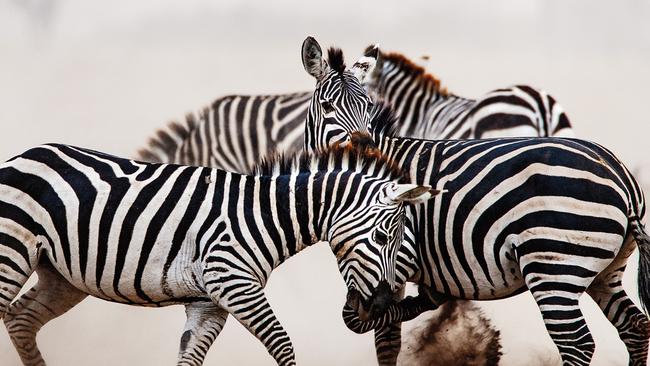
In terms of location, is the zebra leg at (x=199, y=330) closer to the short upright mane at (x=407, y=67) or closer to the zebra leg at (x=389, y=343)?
the zebra leg at (x=389, y=343)

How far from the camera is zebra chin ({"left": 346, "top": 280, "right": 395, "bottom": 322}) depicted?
6605 millimetres

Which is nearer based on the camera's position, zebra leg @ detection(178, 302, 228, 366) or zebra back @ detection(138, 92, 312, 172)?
zebra leg @ detection(178, 302, 228, 366)

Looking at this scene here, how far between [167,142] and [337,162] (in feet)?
21.3

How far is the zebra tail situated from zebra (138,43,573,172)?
5.34 meters

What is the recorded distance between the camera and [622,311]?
7.41m

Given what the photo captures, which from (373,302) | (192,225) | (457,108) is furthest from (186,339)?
(457,108)

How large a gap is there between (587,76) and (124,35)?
8.05 m

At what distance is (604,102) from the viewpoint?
17.2 m

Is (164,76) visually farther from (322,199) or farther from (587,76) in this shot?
(322,199)

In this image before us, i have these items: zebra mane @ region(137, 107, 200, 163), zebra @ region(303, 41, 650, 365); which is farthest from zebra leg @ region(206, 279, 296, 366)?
zebra mane @ region(137, 107, 200, 163)

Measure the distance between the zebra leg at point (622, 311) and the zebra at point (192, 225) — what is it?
5.07 feet

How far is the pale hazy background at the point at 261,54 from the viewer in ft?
55.3

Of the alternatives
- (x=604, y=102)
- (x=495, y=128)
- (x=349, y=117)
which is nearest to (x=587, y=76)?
(x=604, y=102)

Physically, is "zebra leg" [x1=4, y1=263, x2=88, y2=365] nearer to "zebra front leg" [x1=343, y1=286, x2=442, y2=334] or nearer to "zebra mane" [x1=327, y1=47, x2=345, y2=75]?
"zebra front leg" [x1=343, y1=286, x2=442, y2=334]
